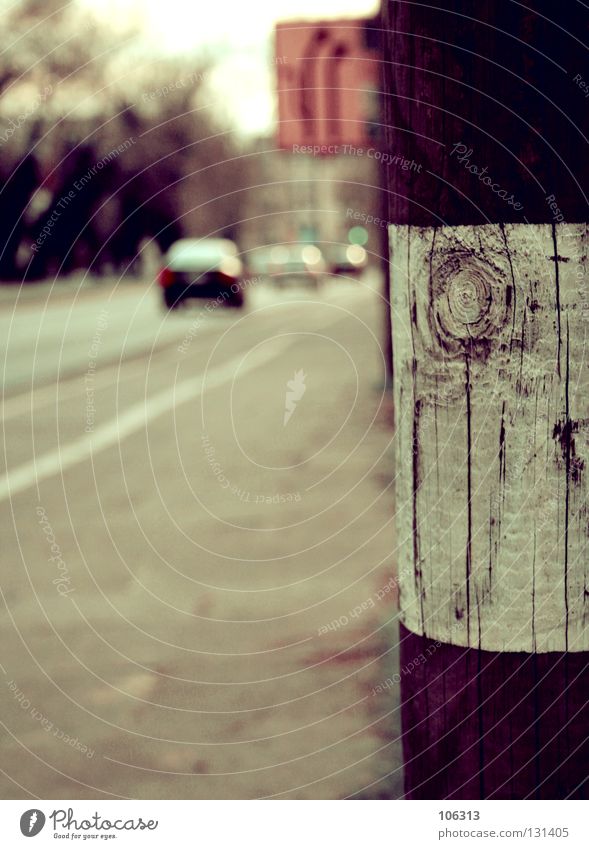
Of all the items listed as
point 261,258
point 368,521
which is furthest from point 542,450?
point 261,258

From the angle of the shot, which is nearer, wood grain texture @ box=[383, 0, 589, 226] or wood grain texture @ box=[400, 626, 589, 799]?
wood grain texture @ box=[383, 0, 589, 226]

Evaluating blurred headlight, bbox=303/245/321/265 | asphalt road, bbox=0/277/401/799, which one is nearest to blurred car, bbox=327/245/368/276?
blurred headlight, bbox=303/245/321/265

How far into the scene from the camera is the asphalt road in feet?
11.2

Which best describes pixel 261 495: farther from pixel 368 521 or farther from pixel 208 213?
pixel 208 213

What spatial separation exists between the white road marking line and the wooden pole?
5810 millimetres

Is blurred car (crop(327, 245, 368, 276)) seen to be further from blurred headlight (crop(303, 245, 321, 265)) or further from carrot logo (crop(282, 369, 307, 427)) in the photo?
carrot logo (crop(282, 369, 307, 427))

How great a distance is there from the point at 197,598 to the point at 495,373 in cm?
362

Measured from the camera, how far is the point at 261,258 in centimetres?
5003

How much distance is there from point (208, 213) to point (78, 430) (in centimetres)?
4813

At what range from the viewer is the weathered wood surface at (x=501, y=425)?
1562 mm

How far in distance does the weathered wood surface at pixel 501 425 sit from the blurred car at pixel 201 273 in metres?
23.1
